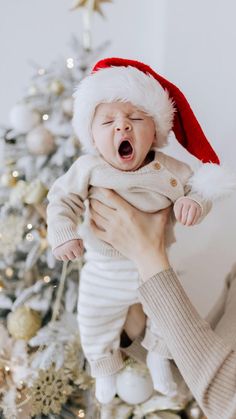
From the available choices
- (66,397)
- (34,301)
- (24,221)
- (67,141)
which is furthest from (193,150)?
(66,397)

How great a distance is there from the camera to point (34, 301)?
157 cm

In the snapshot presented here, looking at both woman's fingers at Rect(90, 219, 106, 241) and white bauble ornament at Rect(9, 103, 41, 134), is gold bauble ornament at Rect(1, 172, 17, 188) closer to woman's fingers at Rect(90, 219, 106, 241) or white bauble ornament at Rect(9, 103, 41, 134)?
white bauble ornament at Rect(9, 103, 41, 134)

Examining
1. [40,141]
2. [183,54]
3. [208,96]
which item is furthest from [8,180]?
[183,54]

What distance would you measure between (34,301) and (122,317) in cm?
42

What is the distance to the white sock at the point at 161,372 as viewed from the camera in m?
1.26

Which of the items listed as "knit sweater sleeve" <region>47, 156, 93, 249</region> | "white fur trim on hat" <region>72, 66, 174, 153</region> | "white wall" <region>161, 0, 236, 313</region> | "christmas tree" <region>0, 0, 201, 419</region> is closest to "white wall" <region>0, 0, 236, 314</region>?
"white wall" <region>161, 0, 236, 313</region>

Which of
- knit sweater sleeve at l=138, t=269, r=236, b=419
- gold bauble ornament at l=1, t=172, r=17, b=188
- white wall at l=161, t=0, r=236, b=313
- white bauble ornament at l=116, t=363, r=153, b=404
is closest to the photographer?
knit sweater sleeve at l=138, t=269, r=236, b=419

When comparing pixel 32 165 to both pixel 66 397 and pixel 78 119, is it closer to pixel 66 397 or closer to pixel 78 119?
pixel 78 119

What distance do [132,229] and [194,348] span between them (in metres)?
0.29

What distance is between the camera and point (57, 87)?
1446 millimetres

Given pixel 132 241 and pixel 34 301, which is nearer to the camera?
pixel 132 241

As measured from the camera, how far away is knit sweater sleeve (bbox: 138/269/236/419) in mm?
973

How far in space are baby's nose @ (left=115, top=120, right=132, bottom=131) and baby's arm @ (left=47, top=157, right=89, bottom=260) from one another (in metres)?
0.13

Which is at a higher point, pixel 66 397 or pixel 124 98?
pixel 124 98
